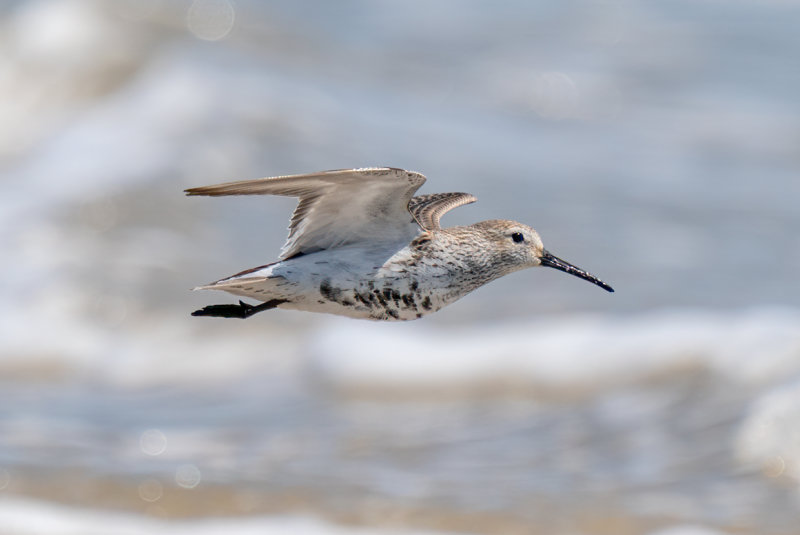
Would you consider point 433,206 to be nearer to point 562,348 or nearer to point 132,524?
point 132,524

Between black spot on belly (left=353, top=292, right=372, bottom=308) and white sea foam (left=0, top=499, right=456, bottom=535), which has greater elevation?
black spot on belly (left=353, top=292, right=372, bottom=308)

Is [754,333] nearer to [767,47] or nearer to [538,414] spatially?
[538,414]

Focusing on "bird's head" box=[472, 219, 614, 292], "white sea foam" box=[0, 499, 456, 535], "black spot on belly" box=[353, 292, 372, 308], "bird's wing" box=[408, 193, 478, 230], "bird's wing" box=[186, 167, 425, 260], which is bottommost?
"white sea foam" box=[0, 499, 456, 535]

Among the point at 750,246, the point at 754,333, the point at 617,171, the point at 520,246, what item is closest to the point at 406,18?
the point at 617,171

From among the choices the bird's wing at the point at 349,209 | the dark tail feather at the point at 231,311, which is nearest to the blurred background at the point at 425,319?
the dark tail feather at the point at 231,311

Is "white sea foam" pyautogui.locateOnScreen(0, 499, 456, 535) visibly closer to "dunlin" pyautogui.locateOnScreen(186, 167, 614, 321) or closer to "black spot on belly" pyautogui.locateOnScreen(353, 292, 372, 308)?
"dunlin" pyautogui.locateOnScreen(186, 167, 614, 321)

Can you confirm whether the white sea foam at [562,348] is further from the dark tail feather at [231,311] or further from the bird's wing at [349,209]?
the bird's wing at [349,209]

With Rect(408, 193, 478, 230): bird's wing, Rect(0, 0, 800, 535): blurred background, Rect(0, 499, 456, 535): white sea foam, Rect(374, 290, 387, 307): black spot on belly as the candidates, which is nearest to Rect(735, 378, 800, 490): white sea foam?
Rect(0, 0, 800, 535): blurred background
